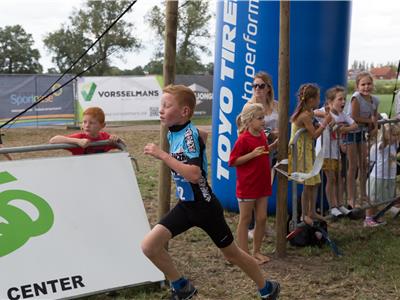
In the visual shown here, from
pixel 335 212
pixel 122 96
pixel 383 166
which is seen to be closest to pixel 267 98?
pixel 335 212

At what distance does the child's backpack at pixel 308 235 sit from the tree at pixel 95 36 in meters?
42.8

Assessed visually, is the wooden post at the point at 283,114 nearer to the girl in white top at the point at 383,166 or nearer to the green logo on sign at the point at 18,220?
the girl in white top at the point at 383,166

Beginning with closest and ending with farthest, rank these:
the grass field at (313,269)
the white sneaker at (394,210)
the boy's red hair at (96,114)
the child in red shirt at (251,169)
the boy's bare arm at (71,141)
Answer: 1. the grass field at (313,269)
2. the boy's bare arm at (71,141)
3. the boy's red hair at (96,114)
4. the child in red shirt at (251,169)
5. the white sneaker at (394,210)

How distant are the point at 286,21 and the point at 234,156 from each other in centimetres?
137

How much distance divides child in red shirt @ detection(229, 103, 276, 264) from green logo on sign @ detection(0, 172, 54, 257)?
179 cm

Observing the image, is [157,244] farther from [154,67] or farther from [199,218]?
[154,67]

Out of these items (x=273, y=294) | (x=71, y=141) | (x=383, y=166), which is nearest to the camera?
(x=273, y=294)

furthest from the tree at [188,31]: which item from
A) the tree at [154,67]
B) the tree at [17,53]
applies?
the tree at [17,53]

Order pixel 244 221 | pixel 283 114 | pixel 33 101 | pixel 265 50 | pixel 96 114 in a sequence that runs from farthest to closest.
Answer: pixel 33 101
pixel 265 50
pixel 283 114
pixel 244 221
pixel 96 114

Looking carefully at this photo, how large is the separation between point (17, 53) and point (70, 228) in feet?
201

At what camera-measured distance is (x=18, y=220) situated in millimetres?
3896

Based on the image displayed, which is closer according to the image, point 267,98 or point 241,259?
point 241,259

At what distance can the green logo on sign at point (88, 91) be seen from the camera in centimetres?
1969

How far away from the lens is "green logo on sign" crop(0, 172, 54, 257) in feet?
12.5
